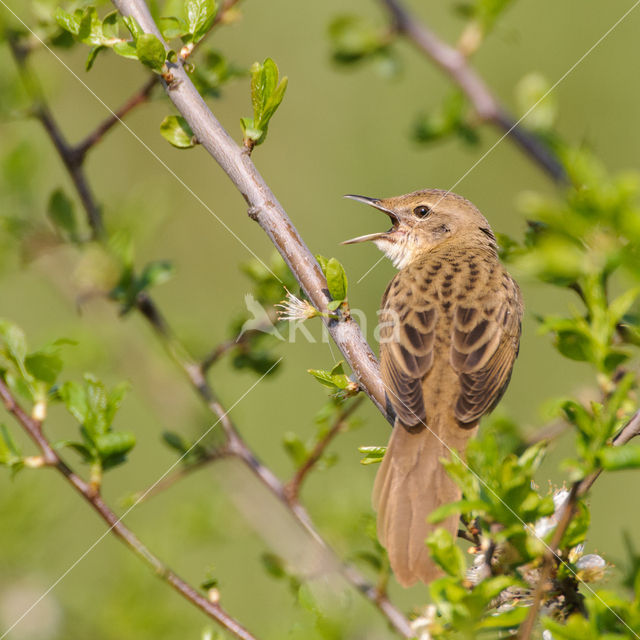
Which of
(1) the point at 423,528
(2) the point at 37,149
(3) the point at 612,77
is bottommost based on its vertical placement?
(1) the point at 423,528

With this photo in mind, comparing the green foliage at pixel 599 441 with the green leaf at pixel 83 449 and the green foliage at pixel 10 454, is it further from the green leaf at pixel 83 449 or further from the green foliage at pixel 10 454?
the green foliage at pixel 10 454

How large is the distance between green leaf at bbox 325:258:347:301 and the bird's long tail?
0.63 m

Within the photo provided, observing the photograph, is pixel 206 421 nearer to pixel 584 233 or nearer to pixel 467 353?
pixel 467 353

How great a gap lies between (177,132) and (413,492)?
1454mm

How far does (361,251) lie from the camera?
655 centimetres

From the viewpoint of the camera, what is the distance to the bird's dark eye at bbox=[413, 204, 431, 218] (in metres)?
4.71

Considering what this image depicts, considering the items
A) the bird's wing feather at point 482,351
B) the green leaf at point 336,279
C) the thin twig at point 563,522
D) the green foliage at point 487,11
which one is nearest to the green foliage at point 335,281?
the green leaf at point 336,279

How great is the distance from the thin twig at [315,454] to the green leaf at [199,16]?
132 centimetres

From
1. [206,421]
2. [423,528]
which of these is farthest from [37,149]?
[423,528]

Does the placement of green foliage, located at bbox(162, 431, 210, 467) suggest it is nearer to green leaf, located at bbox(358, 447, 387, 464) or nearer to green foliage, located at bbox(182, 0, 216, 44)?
green leaf, located at bbox(358, 447, 387, 464)

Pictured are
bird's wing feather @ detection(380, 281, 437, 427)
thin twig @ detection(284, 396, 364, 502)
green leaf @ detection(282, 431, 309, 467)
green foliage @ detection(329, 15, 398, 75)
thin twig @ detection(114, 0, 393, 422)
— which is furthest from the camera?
green foliage @ detection(329, 15, 398, 75)

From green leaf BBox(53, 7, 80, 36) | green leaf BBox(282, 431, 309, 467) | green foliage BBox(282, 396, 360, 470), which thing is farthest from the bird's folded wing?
green leaf BBox(53, 7, 80, 36)

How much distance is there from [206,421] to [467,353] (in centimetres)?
113

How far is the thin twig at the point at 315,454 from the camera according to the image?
277 centimetres
